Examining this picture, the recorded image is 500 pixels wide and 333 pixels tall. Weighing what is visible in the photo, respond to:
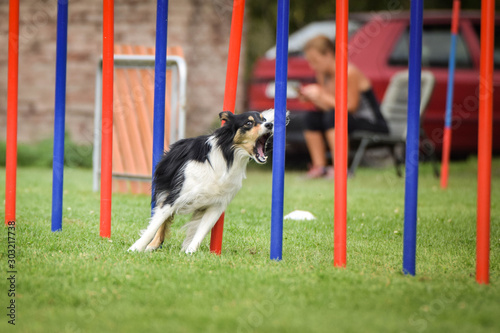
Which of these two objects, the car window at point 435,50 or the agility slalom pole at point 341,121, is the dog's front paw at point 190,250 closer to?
the agility slalom pole at point 341,121

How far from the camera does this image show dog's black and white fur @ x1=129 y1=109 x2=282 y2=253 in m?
4.05

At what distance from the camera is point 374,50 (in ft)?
31.0

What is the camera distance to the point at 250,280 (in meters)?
3.48

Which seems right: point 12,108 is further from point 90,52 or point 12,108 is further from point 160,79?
point 90,52

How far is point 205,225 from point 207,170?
38 centimetres

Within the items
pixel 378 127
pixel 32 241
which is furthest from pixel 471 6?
pixel 32 241

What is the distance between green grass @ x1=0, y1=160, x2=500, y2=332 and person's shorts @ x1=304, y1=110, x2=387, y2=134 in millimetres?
2946

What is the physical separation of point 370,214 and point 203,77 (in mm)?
4731

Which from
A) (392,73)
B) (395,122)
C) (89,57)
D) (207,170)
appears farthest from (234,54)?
(89,57)

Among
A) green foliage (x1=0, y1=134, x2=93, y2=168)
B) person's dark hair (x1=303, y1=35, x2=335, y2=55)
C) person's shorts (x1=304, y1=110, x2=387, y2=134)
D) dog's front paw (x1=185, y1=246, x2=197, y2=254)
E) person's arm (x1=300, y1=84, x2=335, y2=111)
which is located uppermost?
person's dark hair (x1=303, y1=35, x2=335, y2=55)

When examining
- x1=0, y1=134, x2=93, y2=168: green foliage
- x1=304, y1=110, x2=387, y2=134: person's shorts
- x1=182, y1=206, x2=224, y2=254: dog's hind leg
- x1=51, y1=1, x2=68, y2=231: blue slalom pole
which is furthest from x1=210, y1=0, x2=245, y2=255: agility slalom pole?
x1=0, y1=134, x2=93, y2=168: green foliage

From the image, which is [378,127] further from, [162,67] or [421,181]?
[162,67]

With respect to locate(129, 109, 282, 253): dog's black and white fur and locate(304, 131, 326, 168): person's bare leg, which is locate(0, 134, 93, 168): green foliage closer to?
locate(304, 131, 326, 168): person's bare leg

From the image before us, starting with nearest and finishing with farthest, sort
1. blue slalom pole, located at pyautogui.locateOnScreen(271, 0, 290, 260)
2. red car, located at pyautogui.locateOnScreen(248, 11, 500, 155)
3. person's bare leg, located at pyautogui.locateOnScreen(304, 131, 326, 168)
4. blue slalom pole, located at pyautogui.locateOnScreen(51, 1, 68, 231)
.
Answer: blue slalom pole, located at pyautogui.locateOnScreen(271, 0, 290, 260)
blue slalom pole, located at pyautogui.locateOnScreen(51, 1, 68, 231)
person's bare leg, located at pyautogui.locateOnScreen(304, 131, 326, 168)
red car, located at pyautogui.locateOnScreen(248, 11, 500, 155)
